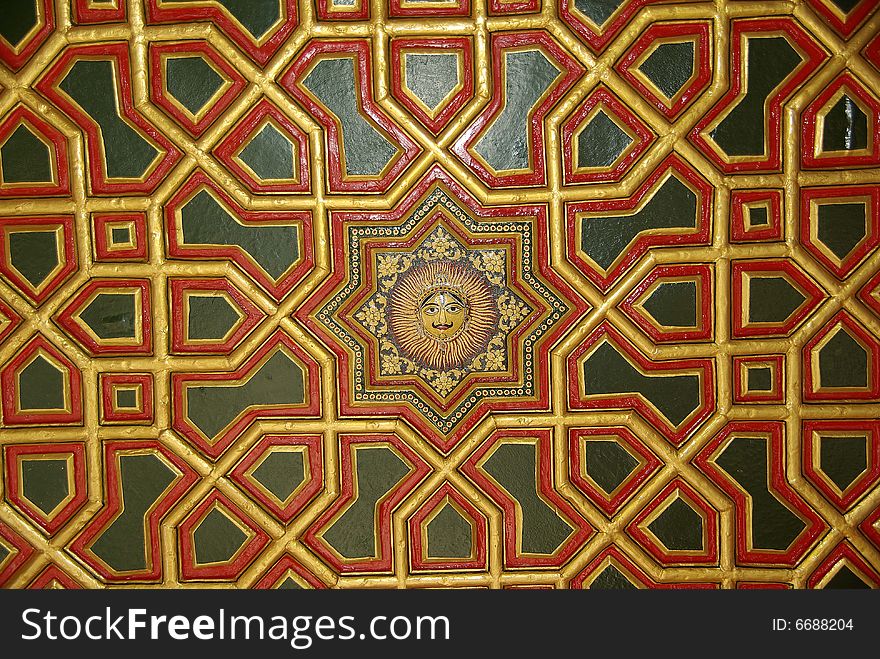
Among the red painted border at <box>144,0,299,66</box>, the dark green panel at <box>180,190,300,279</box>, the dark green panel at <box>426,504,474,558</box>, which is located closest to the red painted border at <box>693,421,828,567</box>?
the dark green panel at <box>426,504,474,558</box>

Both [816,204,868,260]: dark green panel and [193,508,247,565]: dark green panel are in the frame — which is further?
[193,508,247,565]: dark green panel

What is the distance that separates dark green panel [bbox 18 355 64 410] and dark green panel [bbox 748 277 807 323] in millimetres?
2304

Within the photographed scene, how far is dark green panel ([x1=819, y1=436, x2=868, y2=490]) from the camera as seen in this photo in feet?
5.88

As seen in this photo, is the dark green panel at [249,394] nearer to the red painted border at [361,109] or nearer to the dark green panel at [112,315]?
the dark green panel at [112,315]

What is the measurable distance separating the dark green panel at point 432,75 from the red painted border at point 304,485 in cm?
118

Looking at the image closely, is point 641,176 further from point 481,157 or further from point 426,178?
point 426,178

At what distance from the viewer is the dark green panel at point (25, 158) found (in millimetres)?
1771

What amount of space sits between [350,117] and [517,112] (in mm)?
540

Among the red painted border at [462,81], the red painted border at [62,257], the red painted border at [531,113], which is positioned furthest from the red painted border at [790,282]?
the red painted border at [62,257]

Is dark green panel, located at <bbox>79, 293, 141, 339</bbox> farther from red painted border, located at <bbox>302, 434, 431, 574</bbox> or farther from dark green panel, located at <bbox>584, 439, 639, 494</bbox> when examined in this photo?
dark green panel, located at <bbox>584, 439, 639, 494</bbox>

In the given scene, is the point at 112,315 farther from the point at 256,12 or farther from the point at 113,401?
the point at 256,12

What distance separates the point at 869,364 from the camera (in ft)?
5.83

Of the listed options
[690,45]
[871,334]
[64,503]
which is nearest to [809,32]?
[690,45]

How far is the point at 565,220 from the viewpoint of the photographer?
5.82ft
